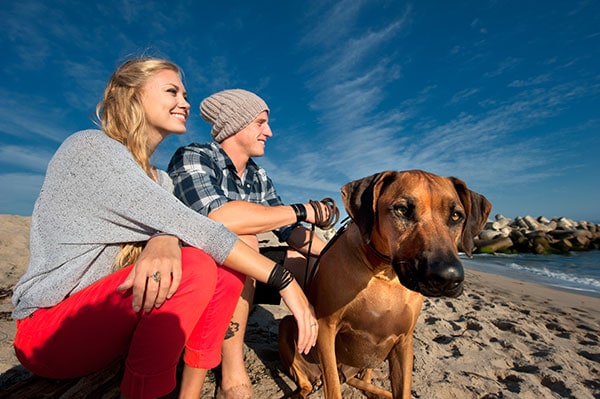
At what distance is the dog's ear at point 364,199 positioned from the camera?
215 centimetres

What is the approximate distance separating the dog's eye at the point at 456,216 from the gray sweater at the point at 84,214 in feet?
5.36

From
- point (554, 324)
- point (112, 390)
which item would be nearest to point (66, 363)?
point (112, 390)

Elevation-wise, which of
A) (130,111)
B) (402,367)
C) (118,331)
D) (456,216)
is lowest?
(402,367)

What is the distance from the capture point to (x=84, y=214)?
5.34 ft

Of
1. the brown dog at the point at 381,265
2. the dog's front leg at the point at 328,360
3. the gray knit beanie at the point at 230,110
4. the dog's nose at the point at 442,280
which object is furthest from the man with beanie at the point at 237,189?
the dog's nose at the point at 442,280

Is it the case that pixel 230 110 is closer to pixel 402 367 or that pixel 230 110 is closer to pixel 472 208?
pixel 472 208

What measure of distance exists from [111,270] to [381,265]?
1.68 metres

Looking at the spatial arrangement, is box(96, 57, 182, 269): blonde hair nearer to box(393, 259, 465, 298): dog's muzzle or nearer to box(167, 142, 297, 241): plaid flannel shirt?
box(167, 142, 297, 241): plaid flannel shirt

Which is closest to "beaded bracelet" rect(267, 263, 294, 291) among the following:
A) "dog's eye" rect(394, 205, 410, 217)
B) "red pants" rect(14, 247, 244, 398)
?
"red pants" rect(14, 247, 244, 398)

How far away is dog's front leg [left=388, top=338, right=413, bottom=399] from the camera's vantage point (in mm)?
2244

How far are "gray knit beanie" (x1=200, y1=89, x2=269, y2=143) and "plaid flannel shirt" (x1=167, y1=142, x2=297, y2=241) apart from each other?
0.63 feet

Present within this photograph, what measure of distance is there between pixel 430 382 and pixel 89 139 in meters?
3.01

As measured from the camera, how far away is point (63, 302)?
1.61m

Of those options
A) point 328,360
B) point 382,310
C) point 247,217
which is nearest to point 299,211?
point 247,217
